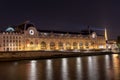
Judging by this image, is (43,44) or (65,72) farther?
(43,44)

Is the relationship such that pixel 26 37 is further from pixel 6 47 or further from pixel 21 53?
pixel 21 53

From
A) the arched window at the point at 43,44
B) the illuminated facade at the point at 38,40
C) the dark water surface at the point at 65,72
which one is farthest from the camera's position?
the arched window at the point at 43,44

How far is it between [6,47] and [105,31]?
65331 mm

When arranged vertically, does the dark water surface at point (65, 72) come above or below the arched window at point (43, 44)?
below

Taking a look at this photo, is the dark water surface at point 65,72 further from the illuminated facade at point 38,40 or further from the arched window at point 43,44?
the arched window at point 43,44

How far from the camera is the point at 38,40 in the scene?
301ft

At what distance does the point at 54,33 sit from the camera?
327ft

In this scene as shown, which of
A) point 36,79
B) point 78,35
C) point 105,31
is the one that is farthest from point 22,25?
point 36,79

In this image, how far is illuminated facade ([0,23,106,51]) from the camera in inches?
3317

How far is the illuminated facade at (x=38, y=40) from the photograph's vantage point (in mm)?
84250

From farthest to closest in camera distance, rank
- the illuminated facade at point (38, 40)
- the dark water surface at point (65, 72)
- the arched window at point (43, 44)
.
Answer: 1. the arched window at point (43, 44)
2. the illuminated facade at point (38, 40)
3. the dark water surface at point (65, 72)

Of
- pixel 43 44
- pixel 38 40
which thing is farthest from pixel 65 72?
pixel 43 44

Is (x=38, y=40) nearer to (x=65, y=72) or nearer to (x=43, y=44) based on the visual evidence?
(x=43, y=44)

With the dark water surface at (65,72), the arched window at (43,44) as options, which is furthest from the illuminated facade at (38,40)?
the dark water surface at (65,72)
